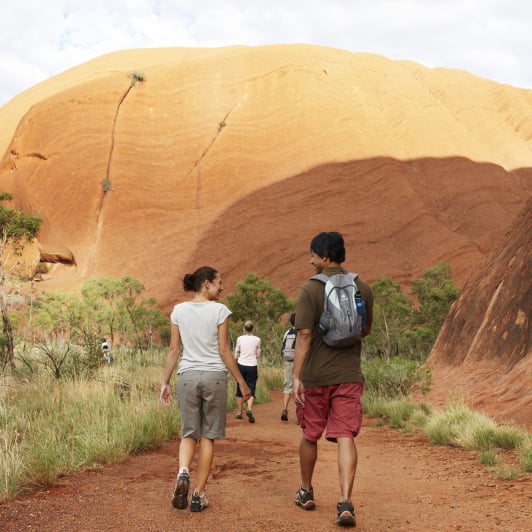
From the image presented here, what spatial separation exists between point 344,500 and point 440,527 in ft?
A: 2.29

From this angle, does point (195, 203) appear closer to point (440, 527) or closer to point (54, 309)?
point (54, 309)

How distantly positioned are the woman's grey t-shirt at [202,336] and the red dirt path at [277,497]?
106cm

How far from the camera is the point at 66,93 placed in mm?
50125

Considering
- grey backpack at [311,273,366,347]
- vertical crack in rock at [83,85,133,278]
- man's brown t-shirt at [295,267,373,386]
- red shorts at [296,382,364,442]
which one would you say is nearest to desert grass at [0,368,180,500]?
red shorts at [296,382,364,442]

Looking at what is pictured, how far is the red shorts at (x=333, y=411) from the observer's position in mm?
4207

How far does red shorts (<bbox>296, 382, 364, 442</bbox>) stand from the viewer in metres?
4.21

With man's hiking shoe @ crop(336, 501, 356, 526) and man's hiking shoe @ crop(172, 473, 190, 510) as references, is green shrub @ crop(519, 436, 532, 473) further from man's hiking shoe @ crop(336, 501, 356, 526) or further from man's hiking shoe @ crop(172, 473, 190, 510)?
man's hiking shoe @ crop(172, 473, 190, 510)

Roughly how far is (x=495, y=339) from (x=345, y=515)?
21.9ft

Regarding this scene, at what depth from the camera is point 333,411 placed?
14.0 feet

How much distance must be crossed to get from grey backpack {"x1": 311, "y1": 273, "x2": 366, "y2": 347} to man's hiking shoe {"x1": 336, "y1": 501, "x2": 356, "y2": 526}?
1.04 meters

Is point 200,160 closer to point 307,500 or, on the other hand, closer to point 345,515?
point 307,500

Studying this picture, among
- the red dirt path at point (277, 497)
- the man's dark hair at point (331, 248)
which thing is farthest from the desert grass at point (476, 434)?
the man's dark hair at point (331, 248)

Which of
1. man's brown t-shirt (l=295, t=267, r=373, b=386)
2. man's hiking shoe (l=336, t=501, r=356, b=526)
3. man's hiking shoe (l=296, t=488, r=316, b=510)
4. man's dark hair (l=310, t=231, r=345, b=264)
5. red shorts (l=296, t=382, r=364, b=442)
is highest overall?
man's dark hair (l=310, t=231, r=345, b=264)

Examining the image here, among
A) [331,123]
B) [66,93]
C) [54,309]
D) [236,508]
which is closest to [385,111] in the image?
[331,123]
